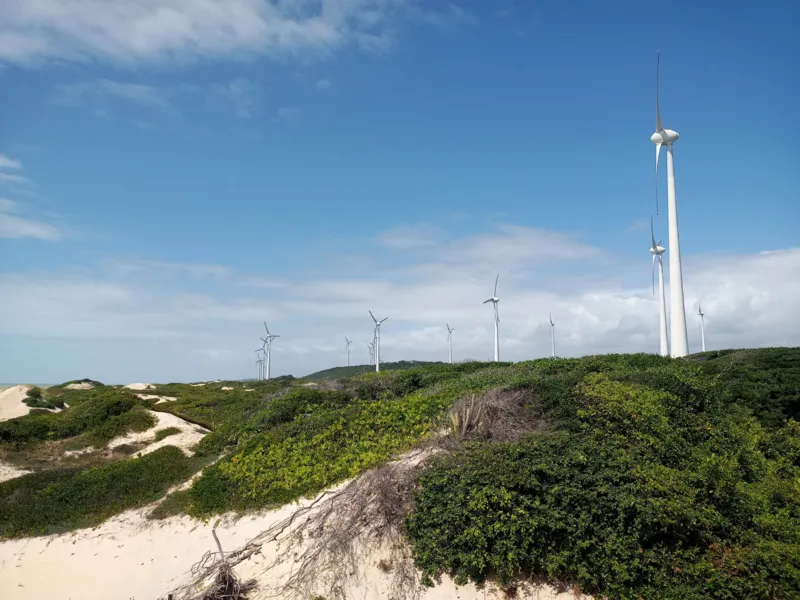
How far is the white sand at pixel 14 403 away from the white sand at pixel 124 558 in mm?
22410

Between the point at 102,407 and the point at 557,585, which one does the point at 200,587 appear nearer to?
the point at 557,585

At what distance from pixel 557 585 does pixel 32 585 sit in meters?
13.0

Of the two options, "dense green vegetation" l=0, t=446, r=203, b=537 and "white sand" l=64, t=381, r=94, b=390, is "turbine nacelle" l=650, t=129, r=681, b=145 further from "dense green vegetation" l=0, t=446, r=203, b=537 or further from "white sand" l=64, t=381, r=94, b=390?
"white sand" l=64, t=381, r=94, b=390

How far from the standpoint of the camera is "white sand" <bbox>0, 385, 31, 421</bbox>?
3662 centimetres

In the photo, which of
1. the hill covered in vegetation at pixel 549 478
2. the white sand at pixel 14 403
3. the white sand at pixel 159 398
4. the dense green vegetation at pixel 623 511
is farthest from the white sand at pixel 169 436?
the dense green vegetation at pixel 623 511

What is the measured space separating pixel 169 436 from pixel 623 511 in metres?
22.0

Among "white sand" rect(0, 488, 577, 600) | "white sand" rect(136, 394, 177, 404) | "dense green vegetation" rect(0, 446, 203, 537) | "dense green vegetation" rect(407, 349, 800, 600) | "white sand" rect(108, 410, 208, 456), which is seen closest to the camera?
"dense green vegetation" rect(407, 349, 800, 600)

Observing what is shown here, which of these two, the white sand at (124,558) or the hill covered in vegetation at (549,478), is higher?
the hill covered in vegetation at (549,478)

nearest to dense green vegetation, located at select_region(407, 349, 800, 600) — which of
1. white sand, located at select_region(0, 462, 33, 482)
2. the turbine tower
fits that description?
white sand, located at select_region(0, 462, 33, 482)

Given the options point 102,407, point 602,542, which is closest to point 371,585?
point 602,542

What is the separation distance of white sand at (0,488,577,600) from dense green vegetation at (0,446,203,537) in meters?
0.69

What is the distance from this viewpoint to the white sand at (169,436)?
2590 centimetres

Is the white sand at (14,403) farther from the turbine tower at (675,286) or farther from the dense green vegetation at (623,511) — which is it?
the turbine tower at (675,286)

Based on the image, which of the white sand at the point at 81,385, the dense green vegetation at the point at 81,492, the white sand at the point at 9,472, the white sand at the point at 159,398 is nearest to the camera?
the dense green vegetation at the point at 81,492
